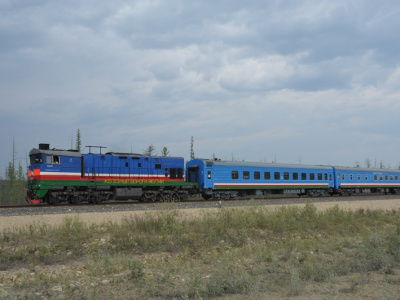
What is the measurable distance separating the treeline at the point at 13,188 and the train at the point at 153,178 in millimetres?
48878

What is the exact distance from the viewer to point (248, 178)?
101ft

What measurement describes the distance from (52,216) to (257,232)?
9.31 metres

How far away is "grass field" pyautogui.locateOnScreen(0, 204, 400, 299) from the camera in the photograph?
7.56m

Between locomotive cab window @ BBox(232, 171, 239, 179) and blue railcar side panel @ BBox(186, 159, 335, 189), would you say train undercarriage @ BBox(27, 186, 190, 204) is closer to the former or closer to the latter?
blue railcar side panel @ BBox(186, 159, 335, 189)

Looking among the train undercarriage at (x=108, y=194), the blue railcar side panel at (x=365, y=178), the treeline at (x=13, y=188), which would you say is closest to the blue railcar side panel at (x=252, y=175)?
the train undercarriage at (x=108, y=194)

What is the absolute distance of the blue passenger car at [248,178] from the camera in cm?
2898

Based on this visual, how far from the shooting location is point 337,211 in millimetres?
19109

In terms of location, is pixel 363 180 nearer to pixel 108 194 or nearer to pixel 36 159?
pixel 108 194

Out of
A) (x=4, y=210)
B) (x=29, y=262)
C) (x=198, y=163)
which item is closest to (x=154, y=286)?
(x=29, y=262)

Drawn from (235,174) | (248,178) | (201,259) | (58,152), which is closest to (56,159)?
(58,152)

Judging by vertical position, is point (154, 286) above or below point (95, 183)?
below

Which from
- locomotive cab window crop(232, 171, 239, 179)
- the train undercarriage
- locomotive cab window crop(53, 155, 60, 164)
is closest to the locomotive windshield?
locomotive cab window crop(53, 155, 60, 164)

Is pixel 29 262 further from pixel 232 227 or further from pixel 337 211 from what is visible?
pixel 337 211

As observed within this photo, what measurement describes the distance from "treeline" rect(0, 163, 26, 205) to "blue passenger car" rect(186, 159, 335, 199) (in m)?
48.7
